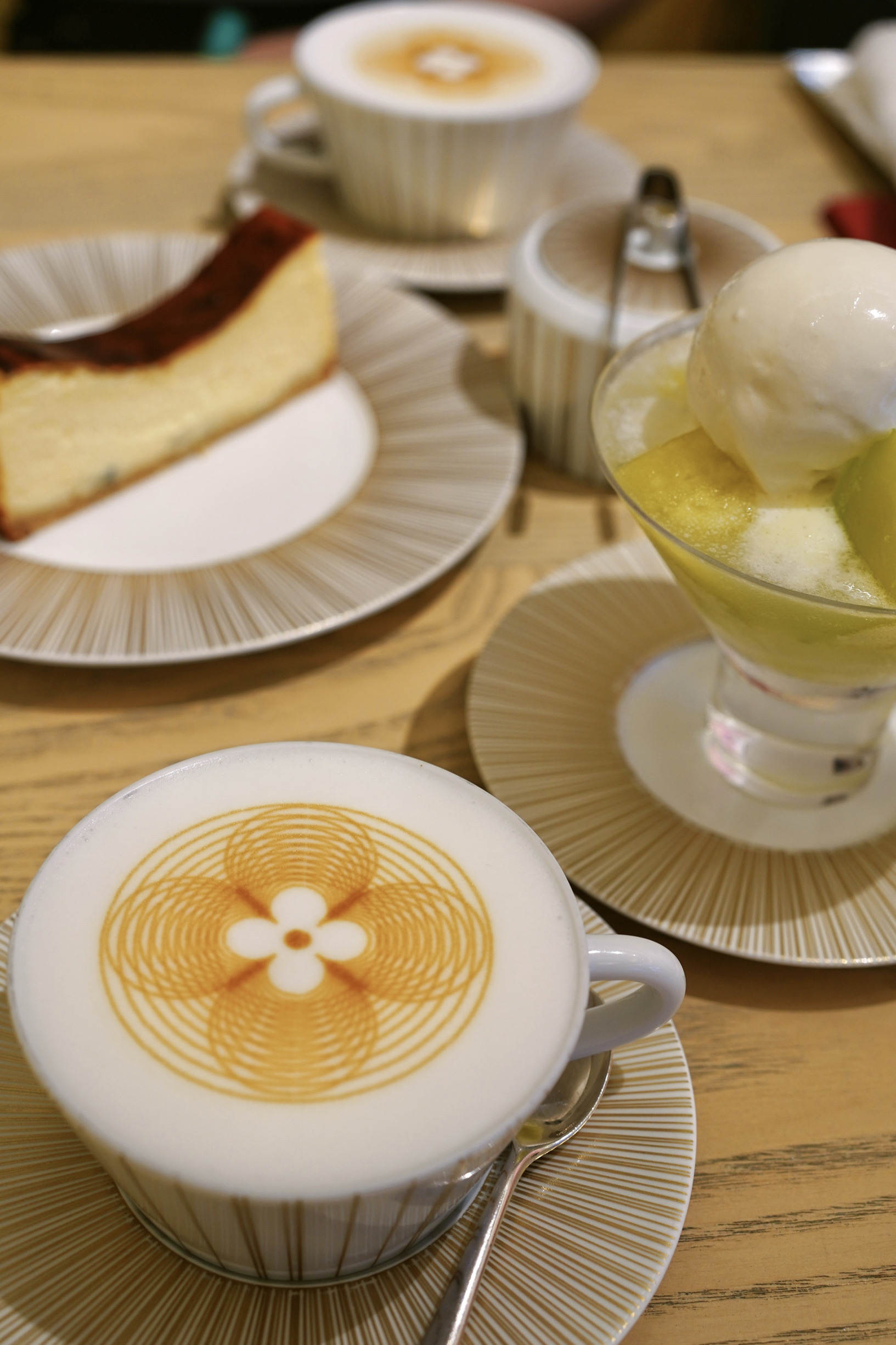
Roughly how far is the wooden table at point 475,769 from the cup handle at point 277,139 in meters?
0.08

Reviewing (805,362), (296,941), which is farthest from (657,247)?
(296,941)

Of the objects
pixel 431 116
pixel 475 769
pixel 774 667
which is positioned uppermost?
pixel 431 116

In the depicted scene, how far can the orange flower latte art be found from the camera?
0.42 meters

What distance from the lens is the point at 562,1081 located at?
1.67 ft

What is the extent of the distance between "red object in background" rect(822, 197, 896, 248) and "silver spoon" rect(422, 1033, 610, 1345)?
1.01 m

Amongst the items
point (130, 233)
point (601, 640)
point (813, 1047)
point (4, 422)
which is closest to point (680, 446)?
point (601, 640)

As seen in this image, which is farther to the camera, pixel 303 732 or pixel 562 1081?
pixel 303 732

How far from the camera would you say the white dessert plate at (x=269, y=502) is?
0.76 meters

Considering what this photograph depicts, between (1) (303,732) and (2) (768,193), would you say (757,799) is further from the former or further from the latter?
(2) (768,193)

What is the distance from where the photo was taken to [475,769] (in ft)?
2.37

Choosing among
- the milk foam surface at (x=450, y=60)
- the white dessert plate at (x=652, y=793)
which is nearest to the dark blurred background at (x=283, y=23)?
the milk foam surface at (x=450, y=60)

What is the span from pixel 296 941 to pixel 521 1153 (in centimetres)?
A: 13

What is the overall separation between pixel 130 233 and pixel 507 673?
2.32ft

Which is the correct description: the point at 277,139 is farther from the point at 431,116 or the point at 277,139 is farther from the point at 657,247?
the point at 657,247
